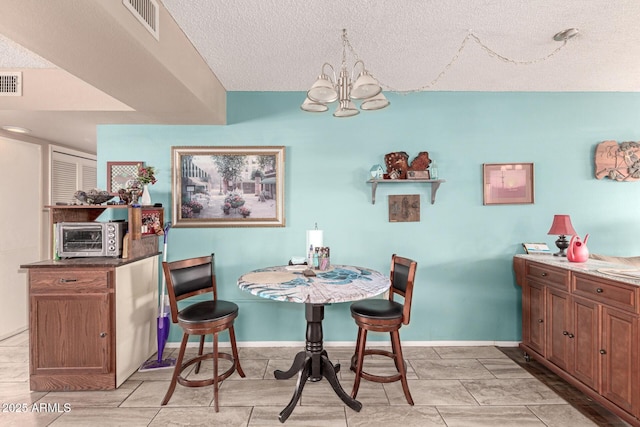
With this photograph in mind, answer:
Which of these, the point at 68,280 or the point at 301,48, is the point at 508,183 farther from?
the point at 68,280

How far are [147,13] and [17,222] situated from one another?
328 cm

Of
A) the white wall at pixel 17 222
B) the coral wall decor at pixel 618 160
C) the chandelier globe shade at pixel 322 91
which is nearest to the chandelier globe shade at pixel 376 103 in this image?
the chandelier globe shade at pixel 322 91

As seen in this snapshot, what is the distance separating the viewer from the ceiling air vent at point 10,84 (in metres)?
2.52

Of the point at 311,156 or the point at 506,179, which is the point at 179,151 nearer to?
the point at 311,156

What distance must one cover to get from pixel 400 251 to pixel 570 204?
1782mm

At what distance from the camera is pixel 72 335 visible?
88.3 inches

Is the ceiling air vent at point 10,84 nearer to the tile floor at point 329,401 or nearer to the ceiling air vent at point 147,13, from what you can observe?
the ceiling air vent at point 147,13

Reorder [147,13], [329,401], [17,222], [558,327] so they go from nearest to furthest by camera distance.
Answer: [147,13], [329,401], [558,327], [17,222]

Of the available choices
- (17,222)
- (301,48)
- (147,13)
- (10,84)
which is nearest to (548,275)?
(301,48)

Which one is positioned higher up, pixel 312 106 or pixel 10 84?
pixel 10 84

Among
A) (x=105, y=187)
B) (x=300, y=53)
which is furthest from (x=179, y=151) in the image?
(x=300, y=53)

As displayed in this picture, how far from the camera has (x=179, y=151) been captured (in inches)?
118

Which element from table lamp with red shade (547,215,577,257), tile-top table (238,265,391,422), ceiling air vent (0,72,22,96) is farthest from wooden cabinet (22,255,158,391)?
table lamp with red shade (547,215,577,257)

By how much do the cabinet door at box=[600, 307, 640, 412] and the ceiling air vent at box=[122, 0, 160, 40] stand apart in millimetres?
3296
